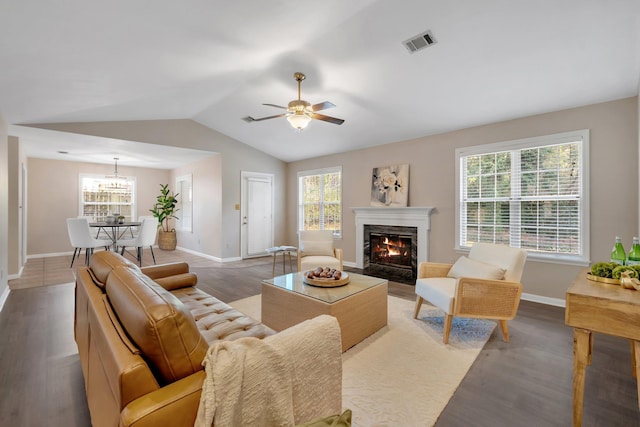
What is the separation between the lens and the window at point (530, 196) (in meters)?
3.46

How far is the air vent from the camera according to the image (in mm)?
2677

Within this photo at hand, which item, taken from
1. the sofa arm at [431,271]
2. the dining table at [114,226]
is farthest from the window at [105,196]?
the sofa arm at [431,271]

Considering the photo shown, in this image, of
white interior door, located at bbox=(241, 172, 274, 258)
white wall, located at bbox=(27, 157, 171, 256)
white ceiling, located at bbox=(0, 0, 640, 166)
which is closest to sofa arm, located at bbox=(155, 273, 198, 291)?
white ceiling, located at bbox=(0, 0, 640, 166)

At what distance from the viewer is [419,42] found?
109 inches

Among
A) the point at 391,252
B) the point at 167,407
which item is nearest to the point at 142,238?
the point at 391,252

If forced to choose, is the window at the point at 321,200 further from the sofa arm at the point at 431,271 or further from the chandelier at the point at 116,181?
the chandelier at the point at 116,181

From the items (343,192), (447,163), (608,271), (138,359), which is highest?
(447,163)

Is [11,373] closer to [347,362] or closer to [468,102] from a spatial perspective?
[347,362]

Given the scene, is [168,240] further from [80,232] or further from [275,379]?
[275,379]

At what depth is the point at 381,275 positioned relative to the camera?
5152mm

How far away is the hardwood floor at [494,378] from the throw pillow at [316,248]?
8.04ft

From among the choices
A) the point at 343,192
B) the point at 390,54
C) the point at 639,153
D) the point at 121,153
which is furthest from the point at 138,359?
the point at 121,153

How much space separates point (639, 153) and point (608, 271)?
226 cm

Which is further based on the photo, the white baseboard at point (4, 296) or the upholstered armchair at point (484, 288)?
the white baseboard at point (4, 296)
